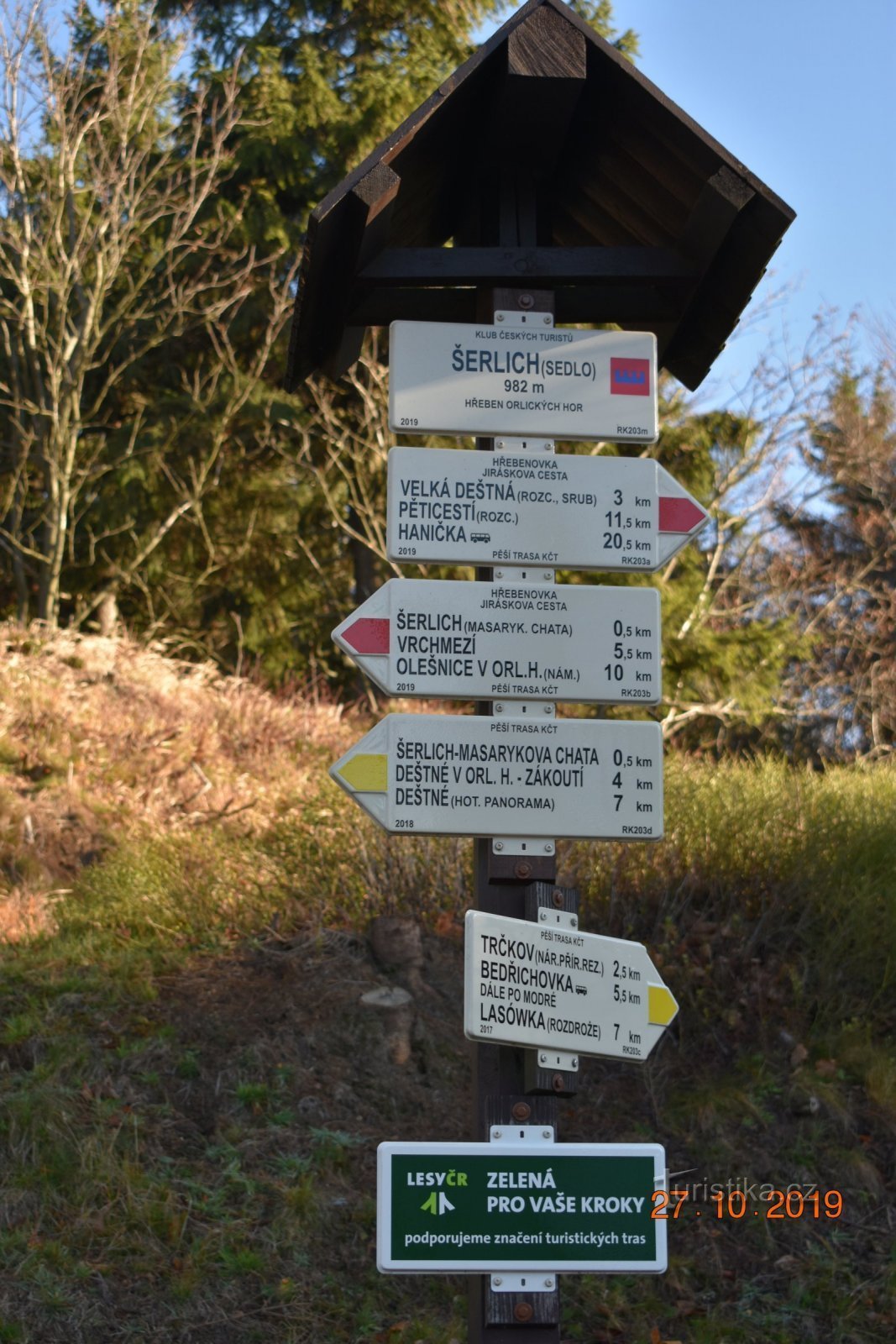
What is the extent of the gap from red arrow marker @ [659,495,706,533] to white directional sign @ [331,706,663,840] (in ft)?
1.98

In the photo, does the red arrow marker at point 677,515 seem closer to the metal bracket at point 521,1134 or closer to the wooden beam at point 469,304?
the wooden beam at point 469,304

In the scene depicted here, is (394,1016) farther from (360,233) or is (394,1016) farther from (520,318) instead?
(360,233)

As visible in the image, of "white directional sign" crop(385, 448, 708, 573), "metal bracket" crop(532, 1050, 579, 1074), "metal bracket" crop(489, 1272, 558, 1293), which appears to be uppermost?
"white directional sign" crop(385, 448, 708, 573)

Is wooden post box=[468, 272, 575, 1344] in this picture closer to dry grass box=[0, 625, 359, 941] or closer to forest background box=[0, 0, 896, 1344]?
forest background box=[0, 0, 896, 1344]

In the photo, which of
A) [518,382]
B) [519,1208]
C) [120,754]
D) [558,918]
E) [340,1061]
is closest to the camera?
[519,1208]

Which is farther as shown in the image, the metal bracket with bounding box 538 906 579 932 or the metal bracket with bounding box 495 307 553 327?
the metal bracket with bounding box 495 307 553 327

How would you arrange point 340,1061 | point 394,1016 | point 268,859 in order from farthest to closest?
1. point 268,859
2. point 394,1016
3. point 340,1061

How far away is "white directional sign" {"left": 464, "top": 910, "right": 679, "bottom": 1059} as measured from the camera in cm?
329

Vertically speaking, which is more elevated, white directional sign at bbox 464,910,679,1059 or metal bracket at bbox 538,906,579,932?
metal bracket at bbox 538,906,579,932

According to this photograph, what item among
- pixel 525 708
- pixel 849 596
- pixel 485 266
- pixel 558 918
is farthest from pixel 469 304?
pixel 849 596

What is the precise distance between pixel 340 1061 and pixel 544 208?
3.99m

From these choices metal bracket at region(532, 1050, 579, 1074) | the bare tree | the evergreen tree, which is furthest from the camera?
the evergreen tree

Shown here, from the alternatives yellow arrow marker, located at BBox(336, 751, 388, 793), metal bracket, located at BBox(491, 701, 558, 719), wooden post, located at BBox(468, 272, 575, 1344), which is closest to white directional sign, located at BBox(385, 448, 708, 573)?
wooden post, located at BBox(468, 272, 575, 1344)

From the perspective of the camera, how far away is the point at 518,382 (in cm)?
373
